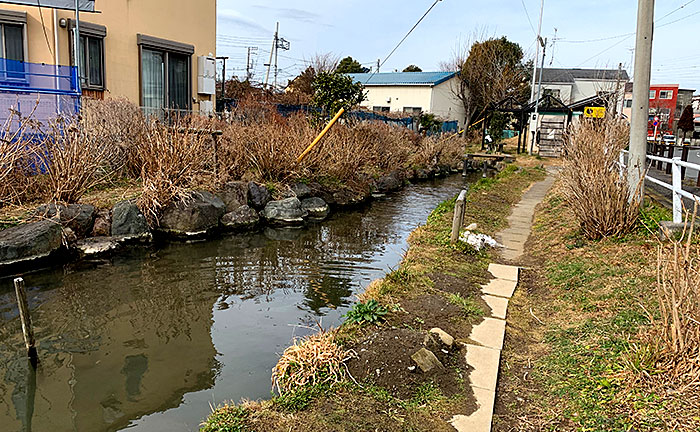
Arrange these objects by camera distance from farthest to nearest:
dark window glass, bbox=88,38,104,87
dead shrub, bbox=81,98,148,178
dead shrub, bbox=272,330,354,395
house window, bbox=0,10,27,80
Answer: dark window glass, bbox=88,38,104,87 → house window, bbox=0,10,27,80 → dead shrub, bbox=81,98,148,178 → dead shrub, bbox=272,330,354,395

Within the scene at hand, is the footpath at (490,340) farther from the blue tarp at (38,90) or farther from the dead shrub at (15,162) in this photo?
the blue tarp at (38,90)

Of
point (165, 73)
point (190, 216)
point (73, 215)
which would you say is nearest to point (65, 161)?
point (73, 215)

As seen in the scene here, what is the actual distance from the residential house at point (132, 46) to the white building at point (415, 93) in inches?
771

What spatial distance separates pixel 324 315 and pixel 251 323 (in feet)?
2.90

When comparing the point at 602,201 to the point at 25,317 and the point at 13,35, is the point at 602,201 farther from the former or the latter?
the point at 13,35

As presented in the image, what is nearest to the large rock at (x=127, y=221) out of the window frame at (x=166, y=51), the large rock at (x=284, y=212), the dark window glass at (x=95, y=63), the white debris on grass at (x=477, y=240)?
the large rock at (x=284, y=212)

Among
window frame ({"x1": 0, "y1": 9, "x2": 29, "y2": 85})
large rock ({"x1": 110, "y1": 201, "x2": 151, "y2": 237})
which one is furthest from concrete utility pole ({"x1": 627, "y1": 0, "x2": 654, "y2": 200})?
window frame ({"x1": 0, "y1": 9, "x2": 29, "y2": 85})

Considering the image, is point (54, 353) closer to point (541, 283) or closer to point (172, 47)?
point (541, 283)

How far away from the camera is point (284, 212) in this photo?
1201 centimetres

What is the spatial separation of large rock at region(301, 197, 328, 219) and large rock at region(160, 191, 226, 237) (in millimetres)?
2680

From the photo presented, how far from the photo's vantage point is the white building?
36938mm

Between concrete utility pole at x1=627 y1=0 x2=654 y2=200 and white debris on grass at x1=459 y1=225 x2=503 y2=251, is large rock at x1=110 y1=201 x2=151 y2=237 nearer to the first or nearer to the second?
white debris on grass at x1=459 y1=225 x2=503 y2=251

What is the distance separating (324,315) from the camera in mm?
6578

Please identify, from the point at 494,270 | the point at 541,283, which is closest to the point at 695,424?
the point at 541,283
